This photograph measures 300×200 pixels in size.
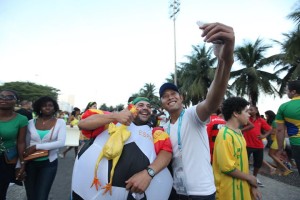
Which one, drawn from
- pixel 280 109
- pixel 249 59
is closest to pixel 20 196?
pixel 280 109

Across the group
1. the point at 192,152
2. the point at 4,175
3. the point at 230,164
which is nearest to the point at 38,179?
the point at 4,175

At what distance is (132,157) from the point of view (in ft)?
5.90

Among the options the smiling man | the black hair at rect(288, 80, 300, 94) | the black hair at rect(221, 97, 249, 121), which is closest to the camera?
the smiling man

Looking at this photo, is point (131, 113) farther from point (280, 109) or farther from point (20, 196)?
point (20, 196)

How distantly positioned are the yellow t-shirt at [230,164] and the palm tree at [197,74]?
27761 mm

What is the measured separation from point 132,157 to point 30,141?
2.28 meters

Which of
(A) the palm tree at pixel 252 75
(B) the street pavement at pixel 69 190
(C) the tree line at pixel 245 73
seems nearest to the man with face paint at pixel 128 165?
(B) the street pavement at pixel 69 190

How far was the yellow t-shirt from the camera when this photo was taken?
99.5 inches

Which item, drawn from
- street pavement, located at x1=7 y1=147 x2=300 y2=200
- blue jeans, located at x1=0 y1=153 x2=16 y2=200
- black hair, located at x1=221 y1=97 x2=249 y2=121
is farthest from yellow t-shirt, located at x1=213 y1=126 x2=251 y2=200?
street pavement, located at x1=7 y1=147 x2=300 y2=200

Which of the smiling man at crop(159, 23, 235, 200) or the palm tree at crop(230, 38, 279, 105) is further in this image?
the palm tree at crop(230, 38, 279, 105)

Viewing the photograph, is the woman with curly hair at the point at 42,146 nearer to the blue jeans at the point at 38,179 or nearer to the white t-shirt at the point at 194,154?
the blue jeans at the point at 38,179

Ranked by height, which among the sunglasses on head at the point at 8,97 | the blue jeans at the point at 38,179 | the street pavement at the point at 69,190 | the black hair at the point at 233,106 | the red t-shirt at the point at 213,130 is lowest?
the street pavement at the point at 69,190

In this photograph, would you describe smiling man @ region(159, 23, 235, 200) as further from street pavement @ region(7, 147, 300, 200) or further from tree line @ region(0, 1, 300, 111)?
tree line @ region(0, 1, 300, 111)

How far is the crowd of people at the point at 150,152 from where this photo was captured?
1.72 m
